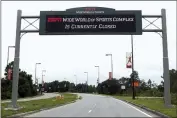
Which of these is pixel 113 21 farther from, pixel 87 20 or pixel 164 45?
pixel 164 45

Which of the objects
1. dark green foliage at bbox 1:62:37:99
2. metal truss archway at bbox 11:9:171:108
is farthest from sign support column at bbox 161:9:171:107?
dark green foliage at bbox 1:62:37:99

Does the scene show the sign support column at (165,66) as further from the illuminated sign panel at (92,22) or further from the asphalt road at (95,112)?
the asphalt road at (95,112)

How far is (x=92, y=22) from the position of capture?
102ft

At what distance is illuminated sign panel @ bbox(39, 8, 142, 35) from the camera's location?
101 ft

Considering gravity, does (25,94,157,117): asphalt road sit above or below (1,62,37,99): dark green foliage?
below

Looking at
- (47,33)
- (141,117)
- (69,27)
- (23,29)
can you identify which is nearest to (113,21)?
(69,27)

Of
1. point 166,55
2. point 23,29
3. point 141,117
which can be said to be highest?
point 23,29

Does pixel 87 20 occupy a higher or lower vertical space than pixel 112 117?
higher

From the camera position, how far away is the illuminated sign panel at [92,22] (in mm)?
30891

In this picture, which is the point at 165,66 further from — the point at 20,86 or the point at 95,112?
the point at 20,86

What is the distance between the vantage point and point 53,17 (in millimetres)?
31250

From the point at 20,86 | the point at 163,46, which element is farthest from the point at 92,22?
the point at 20,86

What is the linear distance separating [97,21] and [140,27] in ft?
11.7

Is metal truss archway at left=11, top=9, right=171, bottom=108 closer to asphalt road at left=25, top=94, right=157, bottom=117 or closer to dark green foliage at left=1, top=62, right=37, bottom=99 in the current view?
asphalt road at left=25, top=94, right=157, bottom=117
